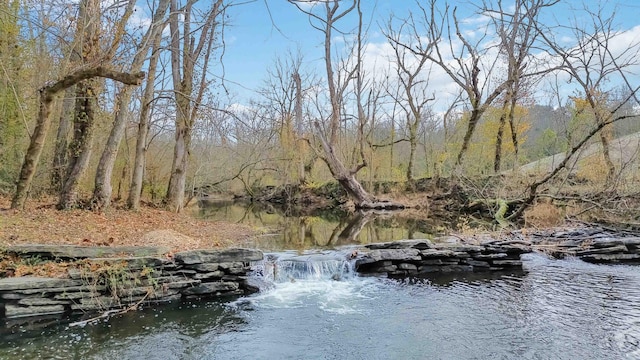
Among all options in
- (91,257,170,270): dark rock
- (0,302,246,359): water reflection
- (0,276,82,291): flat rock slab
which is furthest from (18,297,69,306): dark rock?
(91,257,170,270): dark rock

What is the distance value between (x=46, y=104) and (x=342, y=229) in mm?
10036

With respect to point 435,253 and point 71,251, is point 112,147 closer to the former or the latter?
point 71,251

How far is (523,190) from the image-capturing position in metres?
15.1

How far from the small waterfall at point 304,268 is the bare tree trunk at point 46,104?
4377mm

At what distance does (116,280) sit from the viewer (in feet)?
21.5

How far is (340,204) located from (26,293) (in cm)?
2052

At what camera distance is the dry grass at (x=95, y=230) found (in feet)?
24.5

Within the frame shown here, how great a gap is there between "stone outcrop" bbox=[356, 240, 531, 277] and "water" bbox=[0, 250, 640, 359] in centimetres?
62

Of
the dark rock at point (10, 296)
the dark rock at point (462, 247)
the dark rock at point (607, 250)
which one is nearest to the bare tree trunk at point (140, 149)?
the dark rock at point (10, 296)

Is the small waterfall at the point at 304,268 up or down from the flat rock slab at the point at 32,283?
down

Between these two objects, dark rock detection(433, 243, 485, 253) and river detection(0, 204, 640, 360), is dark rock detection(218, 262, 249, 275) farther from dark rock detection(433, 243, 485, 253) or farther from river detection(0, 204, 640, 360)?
dark rock detection(433, 243, 485, 253)

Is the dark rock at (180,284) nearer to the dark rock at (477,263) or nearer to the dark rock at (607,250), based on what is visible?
the dark rock at (477,263)

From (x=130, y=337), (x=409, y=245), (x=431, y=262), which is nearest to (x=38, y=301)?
(x=130, y=337)

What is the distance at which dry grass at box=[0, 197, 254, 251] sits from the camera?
24.5 feet
